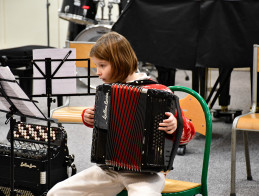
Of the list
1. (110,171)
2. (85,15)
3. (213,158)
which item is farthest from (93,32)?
(110,171)

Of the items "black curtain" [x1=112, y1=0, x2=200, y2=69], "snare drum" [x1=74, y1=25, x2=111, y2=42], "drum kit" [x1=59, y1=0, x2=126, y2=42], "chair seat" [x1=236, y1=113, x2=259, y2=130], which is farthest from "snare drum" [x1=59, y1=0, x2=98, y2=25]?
"chair seat" [x1=236, y1=113, x2=259, y2=130]

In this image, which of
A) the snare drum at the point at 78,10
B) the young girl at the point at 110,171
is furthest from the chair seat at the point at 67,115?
the snare drum at the point at 78,10

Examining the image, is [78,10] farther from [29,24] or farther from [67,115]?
[67,115]

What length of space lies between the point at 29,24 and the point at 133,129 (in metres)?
7.48

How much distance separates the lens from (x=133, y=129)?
191 cm

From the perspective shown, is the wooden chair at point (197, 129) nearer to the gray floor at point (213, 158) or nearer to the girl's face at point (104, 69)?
the girl's face at point (104, 69)

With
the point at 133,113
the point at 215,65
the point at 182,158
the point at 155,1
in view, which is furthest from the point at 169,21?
the point at 133,113

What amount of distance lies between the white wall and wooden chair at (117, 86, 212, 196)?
6.84m

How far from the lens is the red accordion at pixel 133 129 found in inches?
73.2

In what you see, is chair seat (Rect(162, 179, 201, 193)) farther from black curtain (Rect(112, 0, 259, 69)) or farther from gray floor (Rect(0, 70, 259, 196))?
black curtain (Rect(112, 0, 259, 69))

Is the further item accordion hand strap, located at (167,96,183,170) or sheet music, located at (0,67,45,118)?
sheet music, located at (0,67,45,118)

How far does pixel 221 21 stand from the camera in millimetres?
3451

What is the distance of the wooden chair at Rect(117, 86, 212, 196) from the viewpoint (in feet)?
6.73

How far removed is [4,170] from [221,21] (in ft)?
5.91
